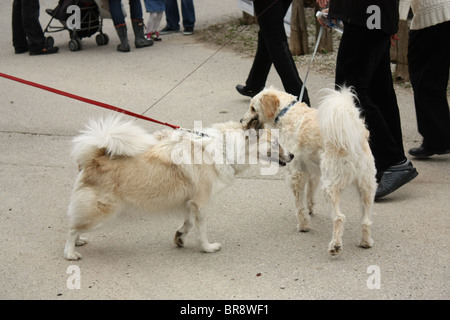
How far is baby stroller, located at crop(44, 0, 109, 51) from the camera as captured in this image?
10047 millimetres

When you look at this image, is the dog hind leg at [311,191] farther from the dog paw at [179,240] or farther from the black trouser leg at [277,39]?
the black trouser leg at [277,39]

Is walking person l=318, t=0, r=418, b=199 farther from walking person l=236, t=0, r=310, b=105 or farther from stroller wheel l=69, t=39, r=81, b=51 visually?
stroller wheel l=69, t=39, r=81, b=51

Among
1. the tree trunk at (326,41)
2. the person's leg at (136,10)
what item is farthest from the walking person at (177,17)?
the tree trunk at (326,41)

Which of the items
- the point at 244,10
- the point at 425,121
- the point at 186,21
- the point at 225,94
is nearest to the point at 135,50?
the point at 186,21

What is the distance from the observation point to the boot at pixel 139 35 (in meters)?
10.4

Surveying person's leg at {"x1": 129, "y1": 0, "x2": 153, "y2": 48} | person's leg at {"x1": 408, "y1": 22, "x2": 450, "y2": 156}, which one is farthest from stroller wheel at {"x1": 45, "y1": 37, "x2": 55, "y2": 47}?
person's leg at {"x1": 408, "y1": 22, "x2": 450, "y2": 156}

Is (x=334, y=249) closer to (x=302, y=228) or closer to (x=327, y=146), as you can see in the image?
(x=302, y=228)

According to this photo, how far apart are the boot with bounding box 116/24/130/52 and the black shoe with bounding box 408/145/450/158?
229 inches

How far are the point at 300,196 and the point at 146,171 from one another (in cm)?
136

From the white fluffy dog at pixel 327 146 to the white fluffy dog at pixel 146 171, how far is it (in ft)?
1.43

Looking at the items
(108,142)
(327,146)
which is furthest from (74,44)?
(327,146)

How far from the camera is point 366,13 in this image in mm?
4918

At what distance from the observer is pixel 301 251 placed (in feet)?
15.1

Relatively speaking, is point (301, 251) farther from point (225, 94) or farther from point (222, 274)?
point (225, 94)
